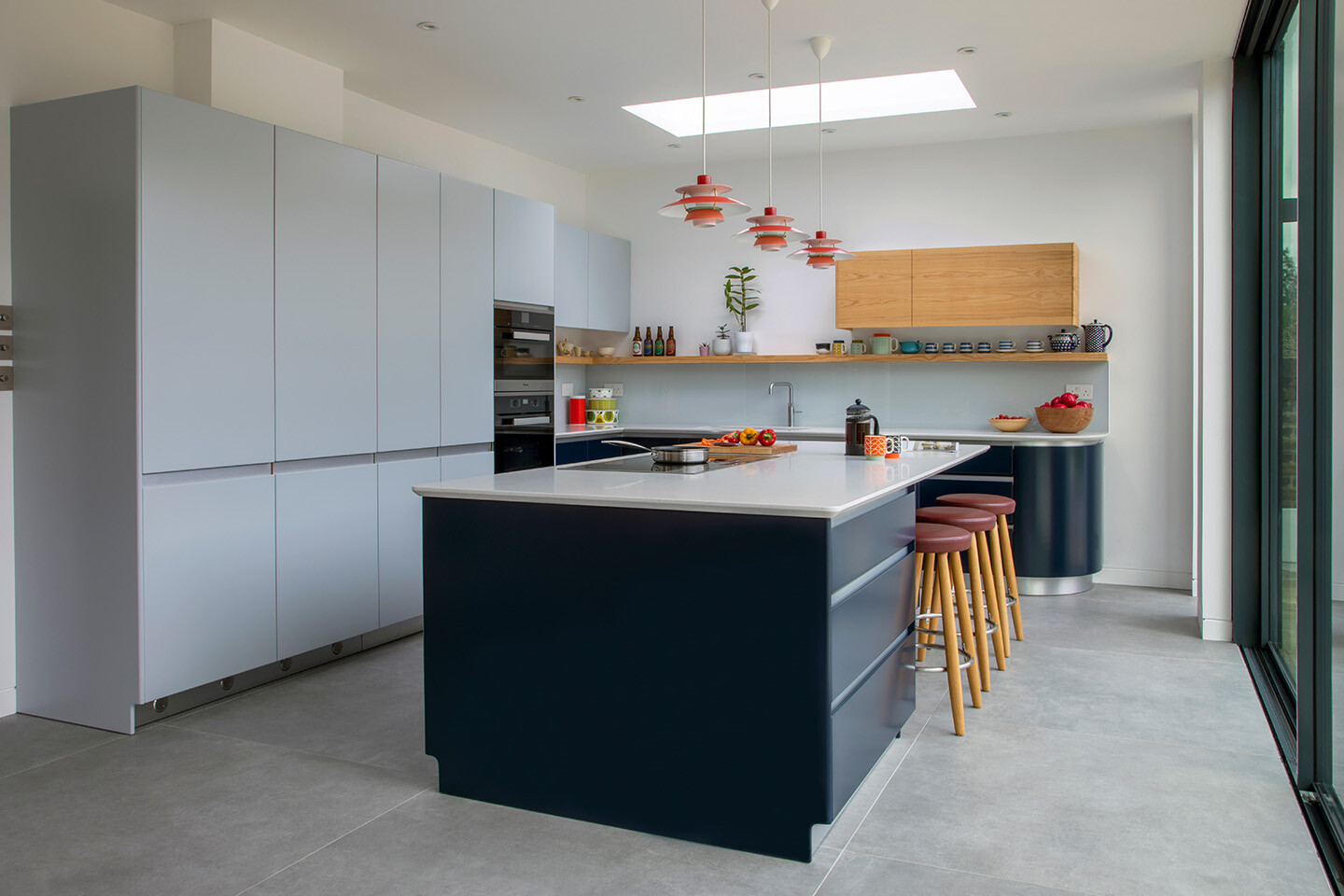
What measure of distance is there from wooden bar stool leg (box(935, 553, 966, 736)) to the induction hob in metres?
0.86

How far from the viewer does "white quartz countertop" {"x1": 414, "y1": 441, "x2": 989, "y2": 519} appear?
2523mm

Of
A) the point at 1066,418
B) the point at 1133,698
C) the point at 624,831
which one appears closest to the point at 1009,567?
the point at 1133,698

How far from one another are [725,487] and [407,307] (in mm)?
2389

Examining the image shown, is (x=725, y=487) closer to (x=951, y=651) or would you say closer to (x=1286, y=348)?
(x=951, y=651)

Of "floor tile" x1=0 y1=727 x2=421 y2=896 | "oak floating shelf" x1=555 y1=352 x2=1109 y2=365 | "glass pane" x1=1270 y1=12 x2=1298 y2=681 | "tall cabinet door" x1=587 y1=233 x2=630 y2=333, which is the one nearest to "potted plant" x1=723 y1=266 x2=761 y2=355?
"oak floating shelf" x1=555 y1=352 x2=1109 y2=365

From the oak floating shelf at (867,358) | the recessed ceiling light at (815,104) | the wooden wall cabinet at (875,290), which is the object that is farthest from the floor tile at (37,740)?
the wooden wall cabinet at (875,290)

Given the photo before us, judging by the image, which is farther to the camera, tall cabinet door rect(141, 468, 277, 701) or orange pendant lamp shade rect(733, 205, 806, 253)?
orange pendant lamp shade rect(733, 205, 806, 253)

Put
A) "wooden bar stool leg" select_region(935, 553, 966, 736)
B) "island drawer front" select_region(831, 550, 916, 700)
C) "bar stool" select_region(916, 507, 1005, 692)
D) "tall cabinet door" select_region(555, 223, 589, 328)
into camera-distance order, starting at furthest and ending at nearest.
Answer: "tall cabinet door" select_region(555, 223, 589, 328)
"bar stool" select_region(916, 507, 1005, 692)
"wooden bar stool leg" select_region(935, 553, 966, 736)
"island drawer front" select_region(831, 550, 916, 700)

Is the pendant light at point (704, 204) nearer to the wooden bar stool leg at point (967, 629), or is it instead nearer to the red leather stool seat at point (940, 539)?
the red leather stool seat at point (940, 539)

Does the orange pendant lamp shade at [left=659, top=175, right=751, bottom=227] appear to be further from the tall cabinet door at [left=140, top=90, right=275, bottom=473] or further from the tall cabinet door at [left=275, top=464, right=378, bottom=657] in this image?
the tall cabinet door at [left=275, top=464, right=378, bottom=657]

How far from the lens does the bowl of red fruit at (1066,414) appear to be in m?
5.78

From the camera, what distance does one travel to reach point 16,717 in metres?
3.67

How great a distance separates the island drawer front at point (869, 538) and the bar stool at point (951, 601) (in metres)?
0.14

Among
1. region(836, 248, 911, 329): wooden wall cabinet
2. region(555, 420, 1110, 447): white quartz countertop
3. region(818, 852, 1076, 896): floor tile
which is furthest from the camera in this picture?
region(836, 248, 911, 329): wooden wall cabinet
